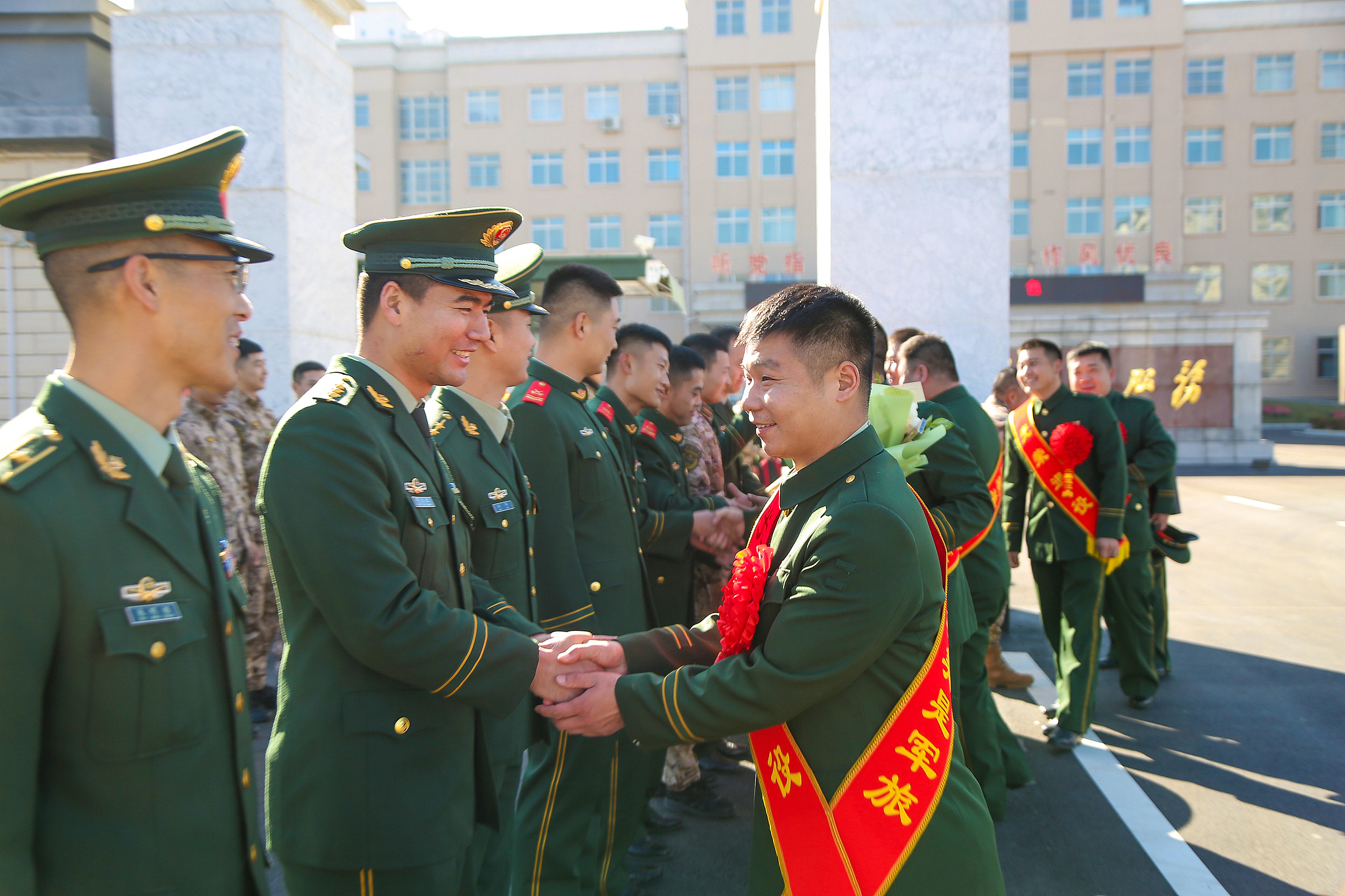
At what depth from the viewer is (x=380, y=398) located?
7.25 feet

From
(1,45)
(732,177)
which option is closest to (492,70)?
(732,177)

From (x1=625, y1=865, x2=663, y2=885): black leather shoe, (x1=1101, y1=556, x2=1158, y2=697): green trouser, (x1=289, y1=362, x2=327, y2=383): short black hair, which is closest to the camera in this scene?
(x1=625, y1=865, x2=663, y2=885): black leather shoe

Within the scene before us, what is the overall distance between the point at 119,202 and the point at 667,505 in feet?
10.1

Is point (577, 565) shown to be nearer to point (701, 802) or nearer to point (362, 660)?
point (362, 660)

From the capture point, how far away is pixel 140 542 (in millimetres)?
1556

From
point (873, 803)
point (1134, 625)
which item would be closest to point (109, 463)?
point (873, 803)

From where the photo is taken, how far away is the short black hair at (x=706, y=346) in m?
5.93

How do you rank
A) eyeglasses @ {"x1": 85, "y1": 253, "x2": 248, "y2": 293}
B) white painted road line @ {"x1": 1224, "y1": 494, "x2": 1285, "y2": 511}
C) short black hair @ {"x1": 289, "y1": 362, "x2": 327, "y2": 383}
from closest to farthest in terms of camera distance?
eyeglasses @ {"x1": 85, "y1": 253, "x2": 248, "y2": 293} → short black hair @ {"x1": 289, "y1": 362, "x2": 327, "y2": 383} → white painted road line @ {"x1": 1224, "y1": 494, "x2": 1285, "y2": 511}

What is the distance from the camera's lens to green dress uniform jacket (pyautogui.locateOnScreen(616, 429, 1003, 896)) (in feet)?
6.16

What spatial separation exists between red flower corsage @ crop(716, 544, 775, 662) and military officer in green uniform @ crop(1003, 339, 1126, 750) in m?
3.55

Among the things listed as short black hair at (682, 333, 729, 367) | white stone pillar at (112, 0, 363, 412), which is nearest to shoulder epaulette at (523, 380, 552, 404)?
short black hair at (682, 333, 729, 367)

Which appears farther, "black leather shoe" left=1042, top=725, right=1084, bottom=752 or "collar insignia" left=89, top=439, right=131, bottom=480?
"black leather shoe" left=1042, top=725, right=1084, bottom=752

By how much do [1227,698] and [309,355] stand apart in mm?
7319

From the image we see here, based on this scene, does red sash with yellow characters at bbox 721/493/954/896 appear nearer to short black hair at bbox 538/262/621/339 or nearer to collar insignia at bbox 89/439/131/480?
collar insignia at bbox 89/439/131/480
